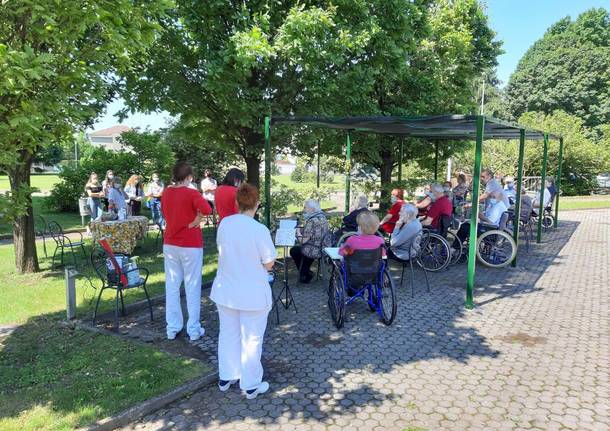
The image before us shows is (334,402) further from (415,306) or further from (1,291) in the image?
(1,291)

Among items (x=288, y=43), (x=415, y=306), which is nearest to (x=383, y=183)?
(x=288, y=43)

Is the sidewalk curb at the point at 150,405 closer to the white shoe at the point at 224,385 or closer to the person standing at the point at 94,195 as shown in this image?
the white shoe at the point at 224,385

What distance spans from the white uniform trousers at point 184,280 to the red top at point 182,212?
106 millimetres

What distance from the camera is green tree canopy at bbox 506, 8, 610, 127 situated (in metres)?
40.6

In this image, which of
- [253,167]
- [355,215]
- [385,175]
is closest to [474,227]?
[355,215]

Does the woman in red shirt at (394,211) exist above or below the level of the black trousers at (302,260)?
above

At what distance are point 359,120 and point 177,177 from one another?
344 cm

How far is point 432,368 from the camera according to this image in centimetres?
465

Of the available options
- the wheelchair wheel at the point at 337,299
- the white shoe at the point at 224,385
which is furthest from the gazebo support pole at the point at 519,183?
the white shoe at the point at 224,385

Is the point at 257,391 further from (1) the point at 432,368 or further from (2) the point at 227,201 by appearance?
(2) the point at 227,201

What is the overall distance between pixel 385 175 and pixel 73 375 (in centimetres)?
1309

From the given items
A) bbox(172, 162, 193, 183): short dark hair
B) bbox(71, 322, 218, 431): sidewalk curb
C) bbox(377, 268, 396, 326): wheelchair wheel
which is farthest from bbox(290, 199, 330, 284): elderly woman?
bbox(71, 322, 218, 431): sidewalk curb

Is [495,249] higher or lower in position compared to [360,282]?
lower

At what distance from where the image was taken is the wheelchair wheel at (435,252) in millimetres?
8594
